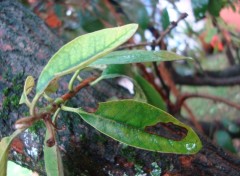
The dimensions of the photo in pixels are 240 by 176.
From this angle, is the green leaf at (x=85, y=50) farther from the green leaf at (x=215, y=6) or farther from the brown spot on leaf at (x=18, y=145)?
the green leaf at (x=215, y=6)

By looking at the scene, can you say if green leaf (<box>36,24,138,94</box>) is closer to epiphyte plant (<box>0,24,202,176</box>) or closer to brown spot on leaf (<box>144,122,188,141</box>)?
epiphyte plant (<box>0,24,202,176</box>)

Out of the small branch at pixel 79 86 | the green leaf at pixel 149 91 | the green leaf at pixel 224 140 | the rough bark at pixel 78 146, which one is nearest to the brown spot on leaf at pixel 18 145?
the rough bark at pixel 78 146

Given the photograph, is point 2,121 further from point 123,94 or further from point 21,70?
point 123,94

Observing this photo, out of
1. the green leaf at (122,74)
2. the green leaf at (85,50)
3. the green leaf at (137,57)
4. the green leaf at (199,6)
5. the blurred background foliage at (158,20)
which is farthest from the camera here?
the blurred background foliage at (158,20)

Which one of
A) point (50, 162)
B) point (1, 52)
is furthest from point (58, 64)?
point (1, 52)

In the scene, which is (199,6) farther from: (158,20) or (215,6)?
(158,20)

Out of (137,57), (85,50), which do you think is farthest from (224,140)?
(85,50)

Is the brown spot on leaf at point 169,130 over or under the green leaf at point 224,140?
over
